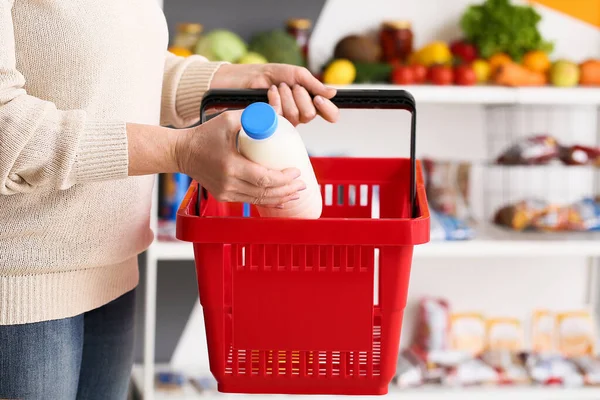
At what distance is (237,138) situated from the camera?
87cm

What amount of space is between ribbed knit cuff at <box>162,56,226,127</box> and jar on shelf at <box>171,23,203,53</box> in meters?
1.08

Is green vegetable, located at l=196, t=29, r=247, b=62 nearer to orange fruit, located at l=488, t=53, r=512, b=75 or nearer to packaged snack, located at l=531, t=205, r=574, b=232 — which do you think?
orange fruit, located at l=488, t=53, r=512, b=75

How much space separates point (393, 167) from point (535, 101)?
4.01ft

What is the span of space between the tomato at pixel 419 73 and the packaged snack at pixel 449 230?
1.43 ft

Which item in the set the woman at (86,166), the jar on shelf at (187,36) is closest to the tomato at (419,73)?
the jar on shelf at (187,36)

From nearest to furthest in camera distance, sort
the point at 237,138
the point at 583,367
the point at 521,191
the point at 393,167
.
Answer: the point at 237,138 < the point at 393,167 < the point at 583,367 < the point at 521,191

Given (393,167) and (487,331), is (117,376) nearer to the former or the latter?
(393,167)

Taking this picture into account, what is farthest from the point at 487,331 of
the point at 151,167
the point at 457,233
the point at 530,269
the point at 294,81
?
the point at 151,167

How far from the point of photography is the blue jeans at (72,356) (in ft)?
3.56

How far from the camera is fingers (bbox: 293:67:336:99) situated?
108 cm

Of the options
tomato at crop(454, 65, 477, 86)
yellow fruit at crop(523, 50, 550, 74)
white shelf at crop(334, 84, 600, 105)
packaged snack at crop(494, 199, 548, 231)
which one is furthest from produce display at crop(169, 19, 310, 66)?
packaged snack at crop(494, 199, 548, 231)

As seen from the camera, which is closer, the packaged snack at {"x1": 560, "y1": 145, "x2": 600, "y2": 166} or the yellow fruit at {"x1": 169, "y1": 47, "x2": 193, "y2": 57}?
the yellow fruit at {"x1": 169, "y1": 47, "x2": 193, "y2": 57}

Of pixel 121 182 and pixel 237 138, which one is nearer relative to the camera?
pixel 237 138

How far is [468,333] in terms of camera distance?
8.65ft
